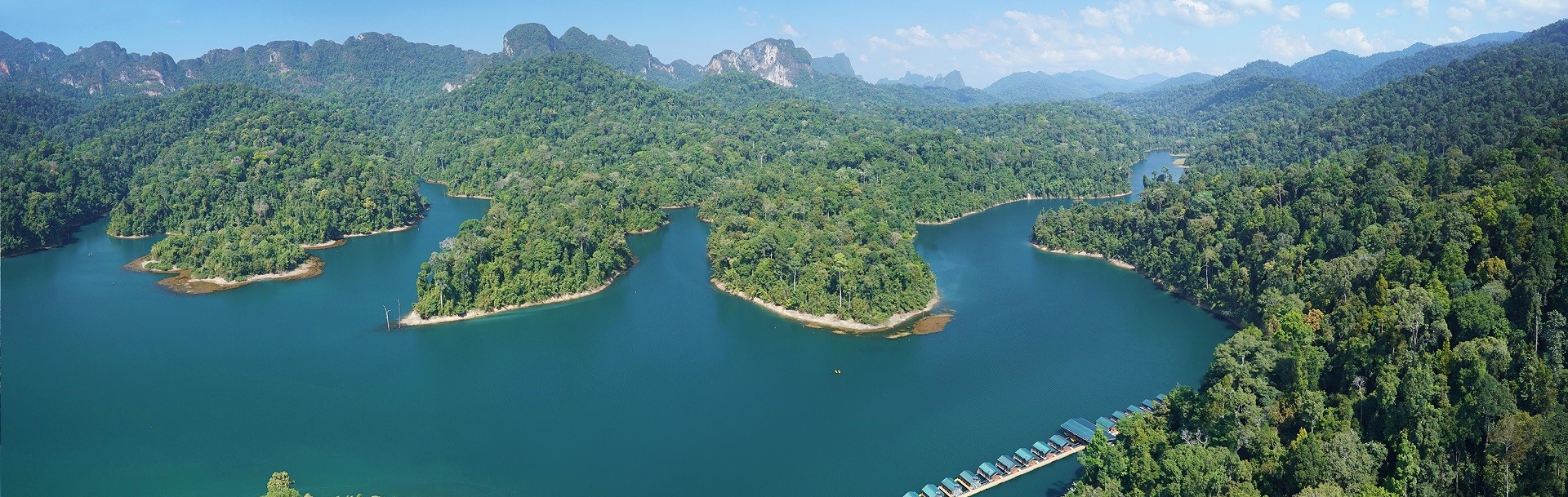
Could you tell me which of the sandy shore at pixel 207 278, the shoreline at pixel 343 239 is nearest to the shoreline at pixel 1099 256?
the sandy shore at pixel 207 278

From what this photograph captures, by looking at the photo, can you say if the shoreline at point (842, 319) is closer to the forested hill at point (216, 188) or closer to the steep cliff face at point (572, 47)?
the forested hill at point (216, 188)

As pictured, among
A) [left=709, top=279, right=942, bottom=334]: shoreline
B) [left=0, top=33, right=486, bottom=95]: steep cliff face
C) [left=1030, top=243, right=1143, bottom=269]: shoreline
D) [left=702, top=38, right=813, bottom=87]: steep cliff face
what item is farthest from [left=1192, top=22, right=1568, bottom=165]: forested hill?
[left=0, top=33, right=486, bottom=95]: steep cliff face

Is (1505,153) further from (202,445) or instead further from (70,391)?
(70,391)

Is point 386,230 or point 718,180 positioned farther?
point 718,180

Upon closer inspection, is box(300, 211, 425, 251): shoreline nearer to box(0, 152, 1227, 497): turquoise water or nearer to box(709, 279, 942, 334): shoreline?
box(0, 152, 1227, 497): turquoise water

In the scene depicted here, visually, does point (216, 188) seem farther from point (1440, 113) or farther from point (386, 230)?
point (1440, 113)

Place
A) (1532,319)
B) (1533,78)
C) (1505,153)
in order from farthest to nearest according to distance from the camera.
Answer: (1533,78) < (1505,153) < (1532,319)

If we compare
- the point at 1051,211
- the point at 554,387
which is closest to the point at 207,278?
the point at 554,387

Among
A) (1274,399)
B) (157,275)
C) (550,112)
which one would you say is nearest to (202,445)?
(157,275)
